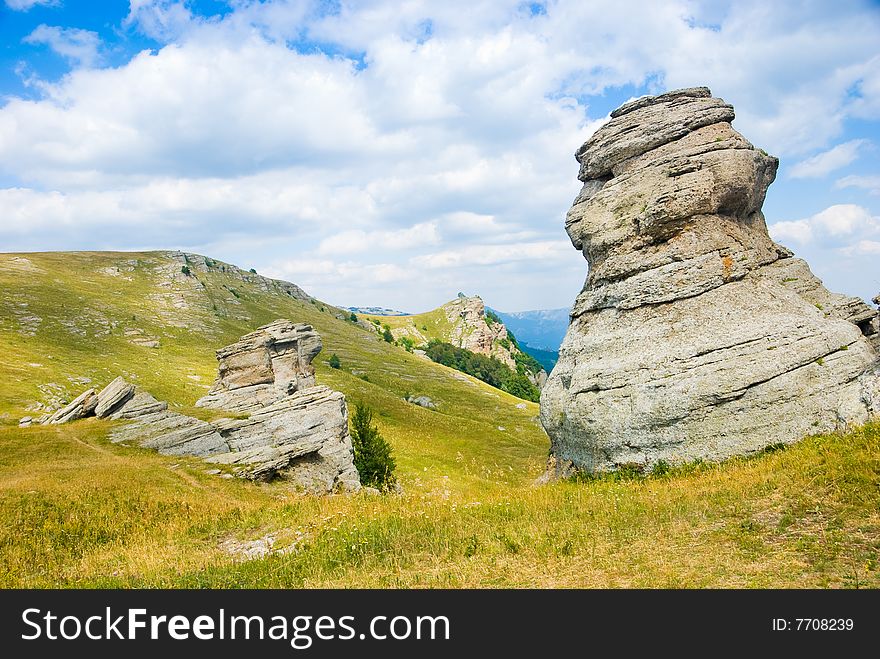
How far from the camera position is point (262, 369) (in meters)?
78.6

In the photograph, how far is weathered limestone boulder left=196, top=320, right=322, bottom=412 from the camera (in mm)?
73006

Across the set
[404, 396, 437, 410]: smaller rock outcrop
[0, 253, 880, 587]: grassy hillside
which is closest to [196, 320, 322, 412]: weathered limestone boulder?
[0, 253, 880, 587]: grassy hillside

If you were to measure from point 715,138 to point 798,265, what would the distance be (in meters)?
7.07

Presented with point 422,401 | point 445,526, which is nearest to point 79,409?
point 445,526

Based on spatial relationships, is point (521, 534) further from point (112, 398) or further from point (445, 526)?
point (112, 398)

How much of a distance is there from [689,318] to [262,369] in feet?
230

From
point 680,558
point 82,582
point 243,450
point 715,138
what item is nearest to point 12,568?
point 82,582

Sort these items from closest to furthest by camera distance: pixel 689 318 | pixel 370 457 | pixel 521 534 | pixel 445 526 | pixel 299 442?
1. pixel 521 534
2. pixel 445 526
3. pixel 689 318
4. pixel 299 442
5. pixel 370 457

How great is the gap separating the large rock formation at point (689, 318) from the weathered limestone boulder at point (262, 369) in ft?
185

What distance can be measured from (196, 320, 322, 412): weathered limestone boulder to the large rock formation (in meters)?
56.5

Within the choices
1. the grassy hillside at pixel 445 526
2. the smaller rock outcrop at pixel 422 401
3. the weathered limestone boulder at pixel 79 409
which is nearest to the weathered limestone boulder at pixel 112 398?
the weathered limestone boulder at pixel 79 409

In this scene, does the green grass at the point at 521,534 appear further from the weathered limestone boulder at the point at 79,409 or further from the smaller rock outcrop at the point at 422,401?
the smaller rock outcrop at the point at 422,401

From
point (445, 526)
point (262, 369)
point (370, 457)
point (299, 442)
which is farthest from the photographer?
point (262, 369)
